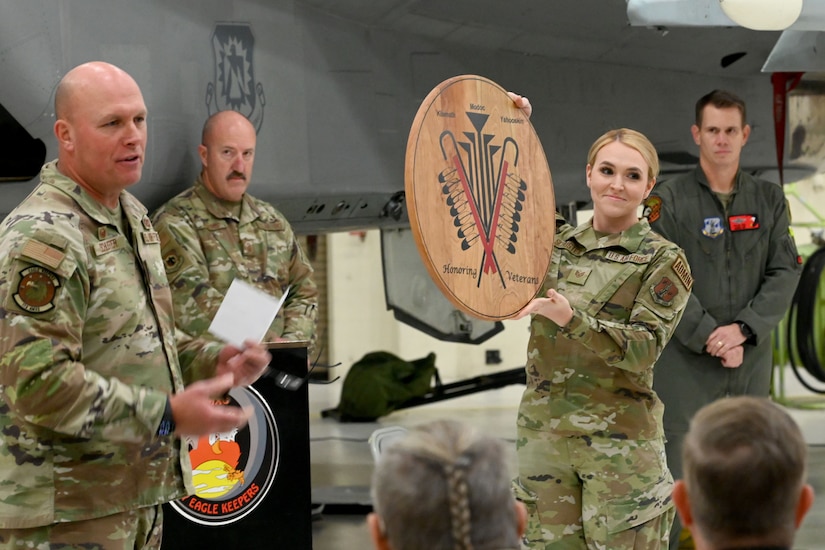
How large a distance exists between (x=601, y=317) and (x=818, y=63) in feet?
8.26

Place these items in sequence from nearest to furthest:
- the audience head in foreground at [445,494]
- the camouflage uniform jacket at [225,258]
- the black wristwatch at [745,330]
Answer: the audience head in foreground at [445,494], the camouflage uniform jacket at [225,258], the black wristwatch at [745,330]

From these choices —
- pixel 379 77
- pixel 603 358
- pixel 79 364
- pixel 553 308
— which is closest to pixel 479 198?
pixel 553 308

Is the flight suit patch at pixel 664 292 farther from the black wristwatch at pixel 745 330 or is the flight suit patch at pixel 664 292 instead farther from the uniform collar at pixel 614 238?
the black wristwatch at pixel 745 330

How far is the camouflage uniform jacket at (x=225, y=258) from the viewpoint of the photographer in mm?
4242

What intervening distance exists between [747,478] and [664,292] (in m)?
1.63

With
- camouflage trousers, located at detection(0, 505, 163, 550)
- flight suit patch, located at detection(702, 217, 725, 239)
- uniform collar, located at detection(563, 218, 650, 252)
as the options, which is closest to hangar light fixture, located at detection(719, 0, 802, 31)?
flight suit patch, located at detection(702, 217, 725, 239)

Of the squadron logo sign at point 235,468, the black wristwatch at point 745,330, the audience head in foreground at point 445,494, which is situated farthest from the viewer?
the black wristwatch at point 745,330

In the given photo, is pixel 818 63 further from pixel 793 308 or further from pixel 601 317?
pixel 793 308

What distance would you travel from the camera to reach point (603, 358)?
3.03 metres

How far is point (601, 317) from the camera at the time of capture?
10.4ft

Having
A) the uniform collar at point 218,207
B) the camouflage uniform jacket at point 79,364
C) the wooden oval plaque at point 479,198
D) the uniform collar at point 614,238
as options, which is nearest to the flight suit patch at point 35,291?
the camouflage uniform jacket at point 79,364

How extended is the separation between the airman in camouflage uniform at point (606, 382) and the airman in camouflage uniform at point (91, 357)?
0.95 metres

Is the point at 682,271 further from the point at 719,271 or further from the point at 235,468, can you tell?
the point at 235,468

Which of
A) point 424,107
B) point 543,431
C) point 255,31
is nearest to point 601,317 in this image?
point 543,431
